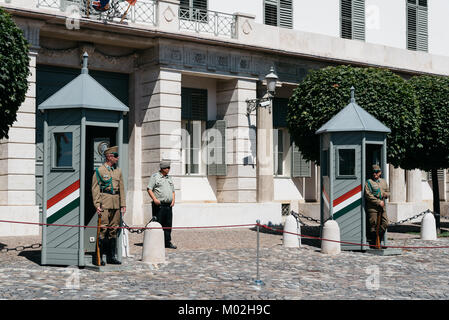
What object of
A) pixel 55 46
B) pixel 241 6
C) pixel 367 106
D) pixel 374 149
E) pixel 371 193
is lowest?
pixel 371 193

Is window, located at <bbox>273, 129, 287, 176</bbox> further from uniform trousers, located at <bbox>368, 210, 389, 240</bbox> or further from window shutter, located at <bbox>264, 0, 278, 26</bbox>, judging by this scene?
uniform trousers, located at <bbox>368, 210, 389, 240</bbox>

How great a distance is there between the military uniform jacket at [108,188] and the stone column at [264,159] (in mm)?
10619

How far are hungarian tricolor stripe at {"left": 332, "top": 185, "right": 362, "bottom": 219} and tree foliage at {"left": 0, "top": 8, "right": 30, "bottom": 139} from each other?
21.2ft

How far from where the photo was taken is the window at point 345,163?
13.8 metres

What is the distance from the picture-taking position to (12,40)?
1182 cm

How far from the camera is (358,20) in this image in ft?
79.3

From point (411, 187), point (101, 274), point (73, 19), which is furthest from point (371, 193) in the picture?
point (411, 187)

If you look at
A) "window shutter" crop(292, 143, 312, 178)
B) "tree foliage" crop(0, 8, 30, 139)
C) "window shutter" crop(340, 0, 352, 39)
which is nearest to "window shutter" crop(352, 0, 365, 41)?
"window shutter" crop(340, 0, 352, 39)

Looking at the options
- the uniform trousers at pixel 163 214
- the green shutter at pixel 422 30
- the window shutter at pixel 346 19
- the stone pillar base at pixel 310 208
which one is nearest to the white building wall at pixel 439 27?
the green shutter at pixel 422 30

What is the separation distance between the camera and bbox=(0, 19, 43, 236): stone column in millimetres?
15986

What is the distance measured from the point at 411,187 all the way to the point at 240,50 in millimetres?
9523

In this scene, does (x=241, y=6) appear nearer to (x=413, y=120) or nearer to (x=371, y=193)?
(x=413, y=120)

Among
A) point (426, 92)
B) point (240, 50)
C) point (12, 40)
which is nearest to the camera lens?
point (12, 40)

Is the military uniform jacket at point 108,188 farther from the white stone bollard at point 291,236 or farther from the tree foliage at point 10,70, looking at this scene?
the white stone bollard at point 291,236
